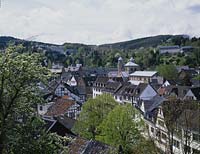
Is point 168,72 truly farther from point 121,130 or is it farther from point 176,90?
point 121,130

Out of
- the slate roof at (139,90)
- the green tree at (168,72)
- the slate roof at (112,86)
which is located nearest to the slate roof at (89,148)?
the slate roof at (139,90)

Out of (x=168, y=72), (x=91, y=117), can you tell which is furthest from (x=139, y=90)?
(x=168, y=72)

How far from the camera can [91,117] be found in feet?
115

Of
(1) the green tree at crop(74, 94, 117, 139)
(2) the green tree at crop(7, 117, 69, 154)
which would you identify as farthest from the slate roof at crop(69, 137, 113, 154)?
(1) the green tree at crop(74, 94, 117, 139)

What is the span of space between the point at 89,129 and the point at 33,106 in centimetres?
2056

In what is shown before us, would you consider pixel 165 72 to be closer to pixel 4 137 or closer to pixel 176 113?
pixel 176 113

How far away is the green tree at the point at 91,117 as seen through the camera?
3400 centimetres

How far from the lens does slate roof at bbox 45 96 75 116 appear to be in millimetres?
42625

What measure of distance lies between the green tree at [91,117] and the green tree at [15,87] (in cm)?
2047

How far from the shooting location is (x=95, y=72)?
109 m

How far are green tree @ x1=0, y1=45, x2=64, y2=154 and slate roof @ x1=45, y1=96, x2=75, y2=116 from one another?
1129 inches

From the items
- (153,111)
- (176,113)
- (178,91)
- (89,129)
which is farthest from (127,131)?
(178,91)

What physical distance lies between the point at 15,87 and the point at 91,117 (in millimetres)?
22124

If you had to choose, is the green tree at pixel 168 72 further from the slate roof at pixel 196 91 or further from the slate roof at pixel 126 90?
the slate roof at pixel 196 91
